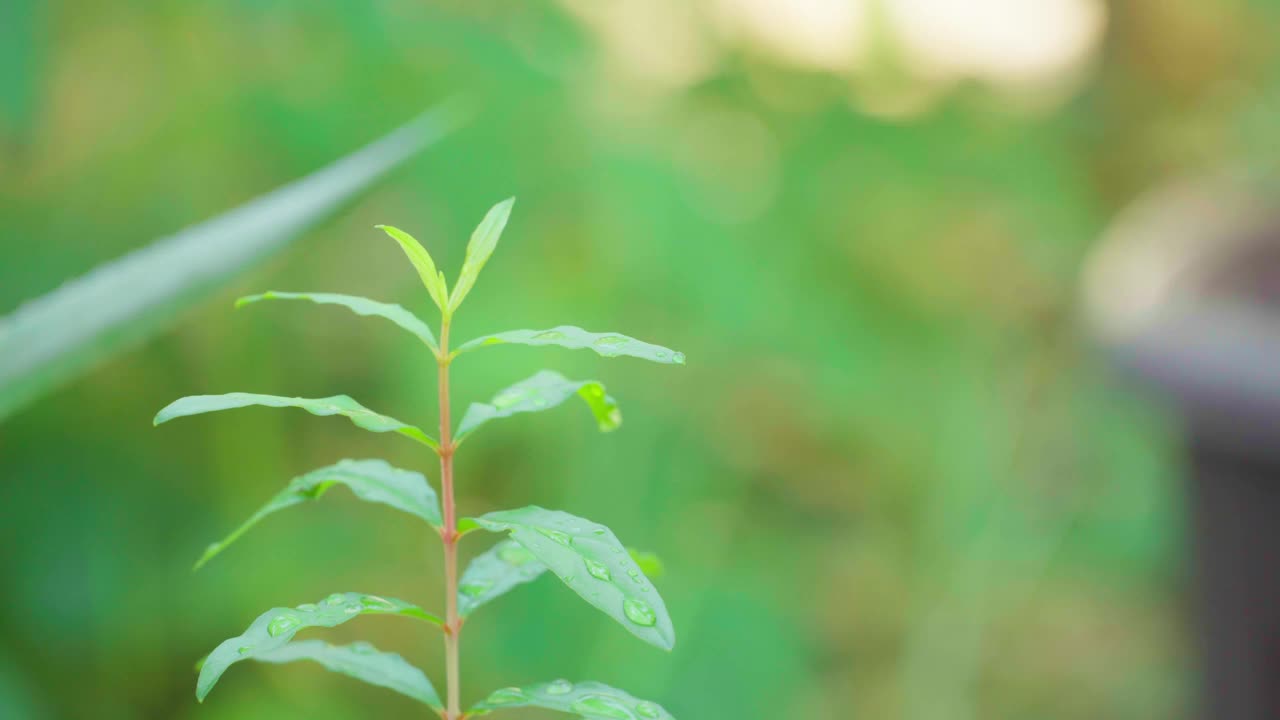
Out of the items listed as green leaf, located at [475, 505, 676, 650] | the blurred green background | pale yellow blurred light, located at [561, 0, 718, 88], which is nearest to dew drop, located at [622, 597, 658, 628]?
green leaf, located at [475, 505, 676, 650]

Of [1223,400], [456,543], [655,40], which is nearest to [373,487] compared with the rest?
[456,543]

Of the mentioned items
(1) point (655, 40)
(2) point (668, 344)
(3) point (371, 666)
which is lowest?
(3) point (371, 666)

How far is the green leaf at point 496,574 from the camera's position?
0.45 feet

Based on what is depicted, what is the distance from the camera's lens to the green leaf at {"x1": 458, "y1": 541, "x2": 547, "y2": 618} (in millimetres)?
136

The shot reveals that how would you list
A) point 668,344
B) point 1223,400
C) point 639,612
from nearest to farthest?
point 639,612, point 1223,400, point 668,344

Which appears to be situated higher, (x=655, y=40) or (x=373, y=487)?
(x=655, y=40)

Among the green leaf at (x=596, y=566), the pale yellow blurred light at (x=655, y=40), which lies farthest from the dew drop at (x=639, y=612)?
the pale yellow blurred light at (x=655, y=40)

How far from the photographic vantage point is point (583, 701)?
0.37 feet

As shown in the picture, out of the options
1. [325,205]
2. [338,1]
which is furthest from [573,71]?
[325,205]

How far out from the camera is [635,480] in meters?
0.72

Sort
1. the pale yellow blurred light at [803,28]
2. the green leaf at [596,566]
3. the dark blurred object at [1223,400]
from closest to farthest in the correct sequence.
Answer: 1. the green leaf at [596,566]
2. the dark blurred object at [1223,400]
3. the pale yellow blurred light at [803,28]

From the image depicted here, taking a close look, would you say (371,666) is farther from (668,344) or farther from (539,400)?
(668,344)

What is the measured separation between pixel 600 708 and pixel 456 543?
0.02m

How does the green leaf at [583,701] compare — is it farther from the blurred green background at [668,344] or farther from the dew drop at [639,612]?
the blurred green background at [668,344]
